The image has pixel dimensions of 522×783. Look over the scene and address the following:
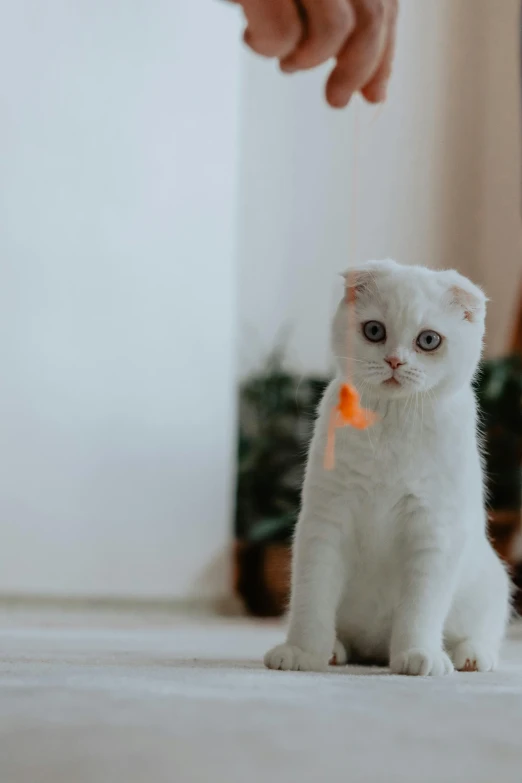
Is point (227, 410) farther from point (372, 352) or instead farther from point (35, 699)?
point (35, 699)

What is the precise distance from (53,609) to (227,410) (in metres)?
0.98

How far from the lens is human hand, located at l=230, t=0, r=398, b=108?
1.25 m

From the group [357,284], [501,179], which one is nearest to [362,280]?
[357,284]

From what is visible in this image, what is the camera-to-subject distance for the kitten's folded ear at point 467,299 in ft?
4.68

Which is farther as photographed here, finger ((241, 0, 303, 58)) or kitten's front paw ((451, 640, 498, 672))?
kitten's front paw ((451, 640, 498, 672))

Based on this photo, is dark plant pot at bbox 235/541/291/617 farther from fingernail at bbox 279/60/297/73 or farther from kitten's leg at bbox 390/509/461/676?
fingernail at bbox 279/60/297/73

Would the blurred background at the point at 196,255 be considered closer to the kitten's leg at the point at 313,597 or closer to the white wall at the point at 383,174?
the white wall at the point at 383,174

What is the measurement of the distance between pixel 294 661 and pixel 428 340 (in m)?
0.48

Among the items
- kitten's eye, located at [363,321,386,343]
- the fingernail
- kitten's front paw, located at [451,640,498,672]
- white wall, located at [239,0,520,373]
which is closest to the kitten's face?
kitten's eye, located at [363,321,386,343]

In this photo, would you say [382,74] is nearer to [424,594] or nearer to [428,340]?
[428,340]

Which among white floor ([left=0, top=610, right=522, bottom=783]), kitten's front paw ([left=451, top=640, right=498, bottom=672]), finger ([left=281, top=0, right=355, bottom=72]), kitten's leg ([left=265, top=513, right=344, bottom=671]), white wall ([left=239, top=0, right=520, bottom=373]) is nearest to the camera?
white floor ([left=0, top=610, right=522, bottom=783])

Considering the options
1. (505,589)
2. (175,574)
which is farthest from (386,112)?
(505,589)

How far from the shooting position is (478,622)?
1.56 metres

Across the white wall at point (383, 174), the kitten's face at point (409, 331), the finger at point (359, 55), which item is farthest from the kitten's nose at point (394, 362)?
the white wall at point (383, 174)
